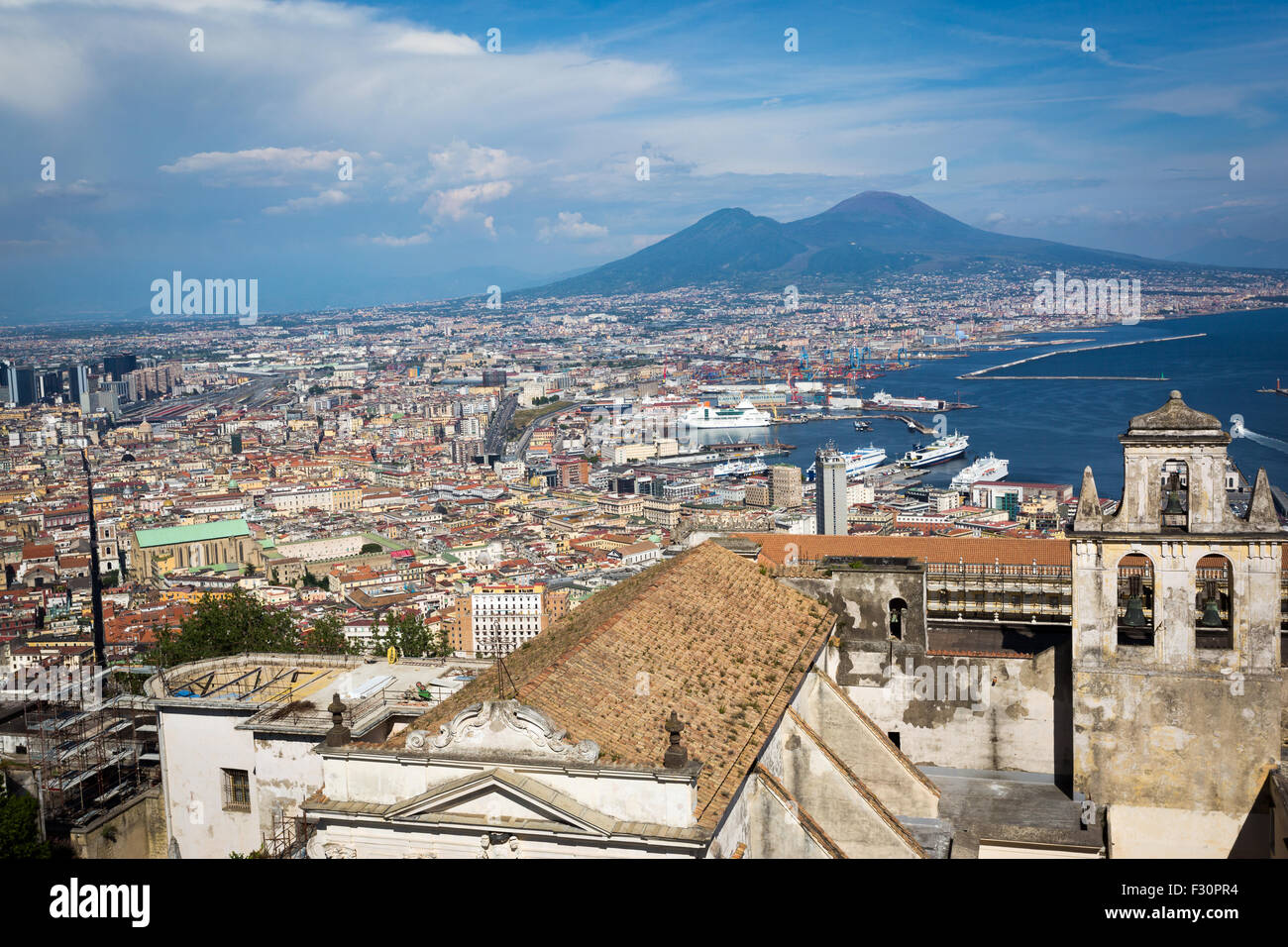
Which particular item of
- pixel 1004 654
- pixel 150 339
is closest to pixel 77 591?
pixel 1004 654

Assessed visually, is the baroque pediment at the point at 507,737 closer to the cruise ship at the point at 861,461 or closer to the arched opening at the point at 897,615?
the arched opening at the point at 897,615

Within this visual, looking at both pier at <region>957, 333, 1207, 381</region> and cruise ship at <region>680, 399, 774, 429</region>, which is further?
cruise ship at <region>680, 399, 774, 429</region>

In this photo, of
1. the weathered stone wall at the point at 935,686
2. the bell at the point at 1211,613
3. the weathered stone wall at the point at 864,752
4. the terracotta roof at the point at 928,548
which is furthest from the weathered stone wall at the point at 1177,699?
the terracotta roof at the point at 928,548

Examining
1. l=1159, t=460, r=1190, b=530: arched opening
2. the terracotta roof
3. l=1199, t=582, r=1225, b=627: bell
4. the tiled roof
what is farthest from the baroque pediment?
the terracotta roof

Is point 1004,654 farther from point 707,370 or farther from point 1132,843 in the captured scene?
point 707,370

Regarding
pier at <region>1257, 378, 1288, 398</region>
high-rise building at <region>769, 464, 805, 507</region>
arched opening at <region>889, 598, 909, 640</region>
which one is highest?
arched opening at <region>889, 598, 909, 640</region>

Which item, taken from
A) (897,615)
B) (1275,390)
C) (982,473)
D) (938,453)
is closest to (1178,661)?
(897,615)

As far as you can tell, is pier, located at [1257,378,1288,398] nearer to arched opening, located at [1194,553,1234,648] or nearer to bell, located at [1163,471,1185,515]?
arched opening, located at [1194,553,1234,648]
